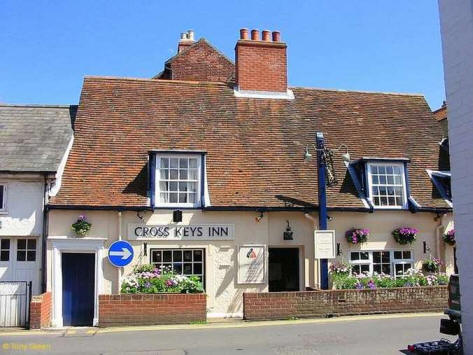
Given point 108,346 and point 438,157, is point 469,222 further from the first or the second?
point 438,157

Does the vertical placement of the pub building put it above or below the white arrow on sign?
above

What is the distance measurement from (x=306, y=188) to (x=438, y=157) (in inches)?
209

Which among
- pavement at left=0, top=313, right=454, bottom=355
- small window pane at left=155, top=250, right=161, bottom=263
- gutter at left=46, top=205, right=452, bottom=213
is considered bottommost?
pavement at left=0, top=313, right=454, bottom=355

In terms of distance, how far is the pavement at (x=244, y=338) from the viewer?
10289 millimetres

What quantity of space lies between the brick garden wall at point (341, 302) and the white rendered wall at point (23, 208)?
20.1 ft

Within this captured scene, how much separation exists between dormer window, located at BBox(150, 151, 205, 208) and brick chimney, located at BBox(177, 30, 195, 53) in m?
13.5

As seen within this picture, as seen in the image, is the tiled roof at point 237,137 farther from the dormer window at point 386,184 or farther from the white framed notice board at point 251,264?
the white framed notice board at point 251,264

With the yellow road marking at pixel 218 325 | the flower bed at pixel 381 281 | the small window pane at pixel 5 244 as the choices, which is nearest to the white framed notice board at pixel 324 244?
the flower bed at pixel 381 281

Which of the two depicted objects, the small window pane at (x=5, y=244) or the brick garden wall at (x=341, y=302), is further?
the small window pane at (x=5, y=244)

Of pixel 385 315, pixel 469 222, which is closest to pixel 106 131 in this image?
pixel 385 315

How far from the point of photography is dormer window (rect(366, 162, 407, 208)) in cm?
1706

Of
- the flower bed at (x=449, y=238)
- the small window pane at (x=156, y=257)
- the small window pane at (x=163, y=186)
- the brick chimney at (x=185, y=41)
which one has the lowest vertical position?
the small window pane at (x=156, y=257)

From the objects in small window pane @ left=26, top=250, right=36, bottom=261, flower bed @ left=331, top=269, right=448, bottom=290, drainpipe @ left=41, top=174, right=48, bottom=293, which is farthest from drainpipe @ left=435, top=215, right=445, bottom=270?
small window pane @ left=26, top=250, right=36, bottom=261

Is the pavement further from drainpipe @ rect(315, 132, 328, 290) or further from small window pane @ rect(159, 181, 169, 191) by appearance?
small window pane @ rect(159, 181, 169, 191)
